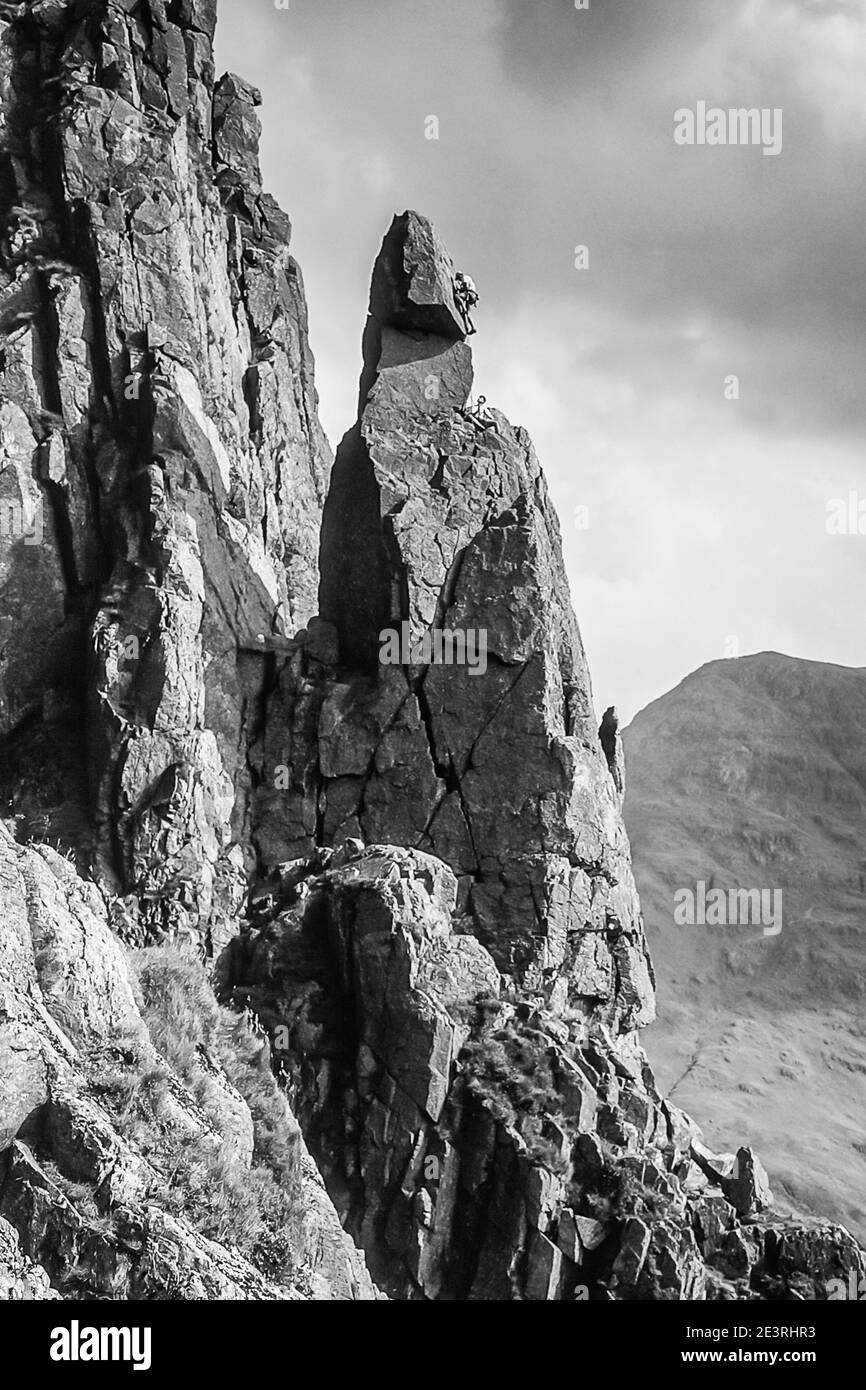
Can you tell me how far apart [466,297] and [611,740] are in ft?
47.6

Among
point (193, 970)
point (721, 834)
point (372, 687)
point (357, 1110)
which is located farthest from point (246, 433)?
point (721, 834)

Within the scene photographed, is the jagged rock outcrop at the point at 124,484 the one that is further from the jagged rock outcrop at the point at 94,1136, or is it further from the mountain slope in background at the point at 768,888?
the mountain slope in background at the point at 768,888

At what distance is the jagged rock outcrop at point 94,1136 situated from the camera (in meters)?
8.49

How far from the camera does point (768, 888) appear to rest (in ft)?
324

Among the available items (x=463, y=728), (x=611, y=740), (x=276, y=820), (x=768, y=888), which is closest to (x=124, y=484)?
(x=276, y=820)

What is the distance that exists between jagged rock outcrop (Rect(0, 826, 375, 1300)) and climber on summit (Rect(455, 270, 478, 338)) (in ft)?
94.5

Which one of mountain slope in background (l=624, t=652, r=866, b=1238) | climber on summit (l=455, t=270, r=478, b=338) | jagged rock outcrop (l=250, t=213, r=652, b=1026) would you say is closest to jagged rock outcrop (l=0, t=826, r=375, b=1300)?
jagged rock outcrop (l=250, t=213, r=652, b=1026)

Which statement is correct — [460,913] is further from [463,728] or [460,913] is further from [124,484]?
[124,484]

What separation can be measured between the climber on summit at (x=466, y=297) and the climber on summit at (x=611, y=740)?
12535 millimetres

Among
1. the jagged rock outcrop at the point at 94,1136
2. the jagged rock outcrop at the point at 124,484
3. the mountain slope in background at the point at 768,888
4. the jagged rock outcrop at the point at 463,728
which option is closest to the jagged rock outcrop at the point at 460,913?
the jagged rock outcrop at the point at 463,728

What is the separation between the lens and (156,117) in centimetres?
4066

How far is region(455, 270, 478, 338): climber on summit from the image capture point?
37.5 meters

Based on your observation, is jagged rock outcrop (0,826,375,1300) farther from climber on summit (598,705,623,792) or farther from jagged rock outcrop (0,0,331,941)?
climber on summit (598,705,623,792)
